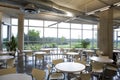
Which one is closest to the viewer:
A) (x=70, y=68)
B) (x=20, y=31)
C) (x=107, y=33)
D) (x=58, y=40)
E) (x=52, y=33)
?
(x=70, y=68)

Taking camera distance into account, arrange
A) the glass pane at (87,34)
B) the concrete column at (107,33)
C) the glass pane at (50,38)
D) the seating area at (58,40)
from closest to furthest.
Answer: the seating area at (58,40) < the concrete column at (107,33) < the glass pane at (50,38) < the glass pane at (87,34)

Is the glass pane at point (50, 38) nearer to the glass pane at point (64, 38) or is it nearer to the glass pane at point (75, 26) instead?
the glass pane at point (64, 38)

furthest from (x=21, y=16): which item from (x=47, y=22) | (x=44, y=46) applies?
(x=44, y=46)

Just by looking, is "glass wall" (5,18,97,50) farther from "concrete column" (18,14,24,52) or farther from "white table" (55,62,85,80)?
"white table" (55,62,85,80)

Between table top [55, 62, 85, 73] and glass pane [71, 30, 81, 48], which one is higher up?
glass pane [71, 30, 81, 48]

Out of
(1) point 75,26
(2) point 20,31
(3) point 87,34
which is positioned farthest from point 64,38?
(2) point 20,31

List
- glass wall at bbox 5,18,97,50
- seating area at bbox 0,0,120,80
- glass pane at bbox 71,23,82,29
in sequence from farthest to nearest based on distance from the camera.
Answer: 1. glass pane at bbox 71,23,82,29
2. glass wall at bbox 5,18,97,50
3. seating area at bbox 0,0,120,80

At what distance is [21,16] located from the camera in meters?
9.93

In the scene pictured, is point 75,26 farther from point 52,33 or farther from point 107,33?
point 107,33

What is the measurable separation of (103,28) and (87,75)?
4.75 metres

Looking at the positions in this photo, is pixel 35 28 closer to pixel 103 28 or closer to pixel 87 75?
pixel 103 28

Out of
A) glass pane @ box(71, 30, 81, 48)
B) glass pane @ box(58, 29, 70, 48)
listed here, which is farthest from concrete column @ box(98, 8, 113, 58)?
glass pane @ box(71, 30, 81, 48)

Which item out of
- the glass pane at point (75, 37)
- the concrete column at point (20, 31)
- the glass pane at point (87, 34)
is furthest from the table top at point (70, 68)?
the glass pane at point (87, 34)

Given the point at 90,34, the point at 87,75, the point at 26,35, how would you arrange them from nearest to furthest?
the point at 87,75 → the point at 26,35 → the point at 90,34
